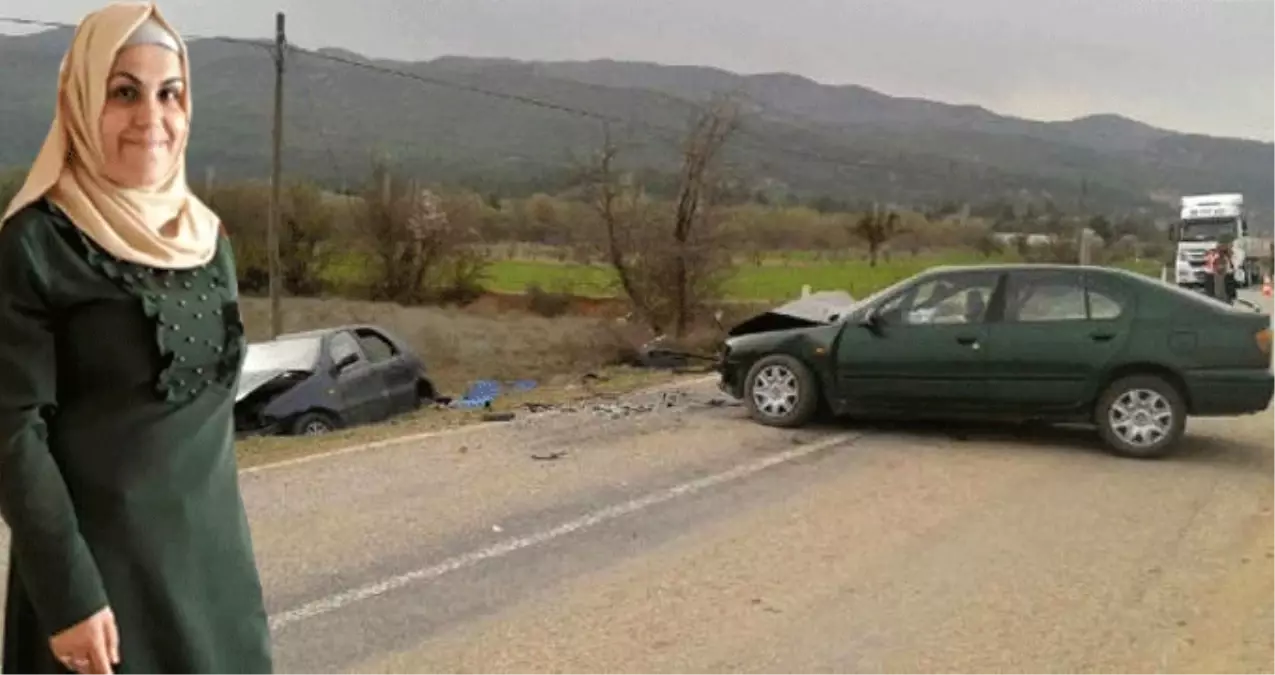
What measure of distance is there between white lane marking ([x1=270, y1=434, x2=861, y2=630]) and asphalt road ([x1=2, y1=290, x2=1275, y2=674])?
0.08 feet

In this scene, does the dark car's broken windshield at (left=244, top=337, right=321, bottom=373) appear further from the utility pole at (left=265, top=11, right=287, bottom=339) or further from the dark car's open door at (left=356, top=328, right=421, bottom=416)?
the utility pole at (left=265, top=11, right=287, bottom=339)

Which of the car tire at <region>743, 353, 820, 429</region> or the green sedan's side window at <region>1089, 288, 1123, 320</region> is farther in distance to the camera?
the car tire at <region>743, 353, 820, 429</region>

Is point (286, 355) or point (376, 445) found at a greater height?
point (286, 355)

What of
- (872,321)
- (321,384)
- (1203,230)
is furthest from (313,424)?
(1203,230)

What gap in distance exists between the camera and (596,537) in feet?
24.5

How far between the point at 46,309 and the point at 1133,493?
27.5 ft

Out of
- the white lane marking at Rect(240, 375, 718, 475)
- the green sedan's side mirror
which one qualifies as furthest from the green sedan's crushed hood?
the white lane marking at Rect(240, 375, 718, 475)

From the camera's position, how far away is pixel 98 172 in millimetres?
2314

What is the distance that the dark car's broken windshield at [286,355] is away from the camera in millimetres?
14008

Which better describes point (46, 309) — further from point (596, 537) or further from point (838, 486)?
point (838, 486)

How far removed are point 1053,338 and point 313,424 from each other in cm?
772

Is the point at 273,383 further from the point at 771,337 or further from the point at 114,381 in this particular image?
the point at 114,381

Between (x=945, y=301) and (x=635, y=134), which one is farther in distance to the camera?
(x=635, y=134)

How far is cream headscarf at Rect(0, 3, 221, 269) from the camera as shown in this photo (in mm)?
2285
